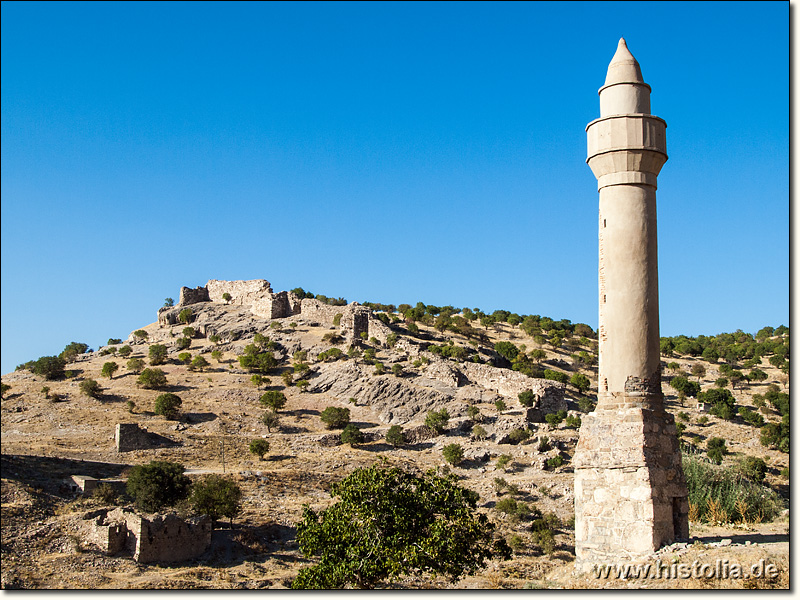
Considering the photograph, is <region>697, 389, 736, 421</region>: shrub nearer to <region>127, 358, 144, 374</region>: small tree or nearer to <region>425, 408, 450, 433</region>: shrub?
<region>425, 408, 450, 433</region>: shrub

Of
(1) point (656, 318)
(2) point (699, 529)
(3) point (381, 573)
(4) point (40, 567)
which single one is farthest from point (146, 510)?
(1) point (656, 318)

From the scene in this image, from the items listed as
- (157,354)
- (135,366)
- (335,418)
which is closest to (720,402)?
(335,418)

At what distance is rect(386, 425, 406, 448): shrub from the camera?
143ft

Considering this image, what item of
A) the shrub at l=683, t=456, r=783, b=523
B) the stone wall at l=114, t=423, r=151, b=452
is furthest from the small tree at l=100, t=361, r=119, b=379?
the shrub at l=683, t=456, r=783, b=523

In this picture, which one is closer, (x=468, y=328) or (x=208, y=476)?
(x=208, y=476)

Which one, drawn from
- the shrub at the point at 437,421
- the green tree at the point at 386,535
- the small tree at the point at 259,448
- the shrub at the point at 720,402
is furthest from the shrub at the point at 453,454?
the green tree at the point at 386,535

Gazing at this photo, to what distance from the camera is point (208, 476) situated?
34.6m

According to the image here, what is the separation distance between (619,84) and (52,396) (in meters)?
42.6

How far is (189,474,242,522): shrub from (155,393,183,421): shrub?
15404 millimetres

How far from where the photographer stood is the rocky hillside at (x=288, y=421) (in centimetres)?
2722

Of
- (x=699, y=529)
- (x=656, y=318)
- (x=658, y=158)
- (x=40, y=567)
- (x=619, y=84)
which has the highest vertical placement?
(x=619, y=84)

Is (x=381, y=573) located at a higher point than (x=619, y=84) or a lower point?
lower

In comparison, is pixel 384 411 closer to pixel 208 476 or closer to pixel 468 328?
pixel 208 476

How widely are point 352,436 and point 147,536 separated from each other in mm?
17601
